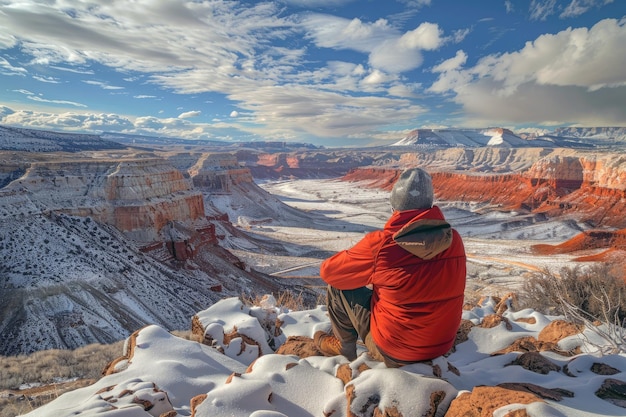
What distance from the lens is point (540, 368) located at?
3.81 metres

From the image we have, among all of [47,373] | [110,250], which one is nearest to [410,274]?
[47,373]

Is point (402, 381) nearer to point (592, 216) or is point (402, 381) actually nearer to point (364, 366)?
point (364, 366)

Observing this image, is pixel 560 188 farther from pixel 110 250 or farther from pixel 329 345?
pixel 329 345

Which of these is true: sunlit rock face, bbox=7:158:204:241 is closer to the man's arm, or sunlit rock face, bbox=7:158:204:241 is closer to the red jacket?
the man's arm

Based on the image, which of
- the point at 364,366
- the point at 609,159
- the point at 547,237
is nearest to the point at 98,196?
the point at 364,366

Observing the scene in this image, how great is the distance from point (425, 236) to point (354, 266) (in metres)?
0.79

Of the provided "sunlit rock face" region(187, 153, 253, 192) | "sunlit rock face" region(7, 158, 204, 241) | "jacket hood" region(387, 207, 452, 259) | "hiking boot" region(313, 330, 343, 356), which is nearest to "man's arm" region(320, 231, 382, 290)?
"jacket hood" region(387, 207, 452, 259)

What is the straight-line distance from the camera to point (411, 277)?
121 inches

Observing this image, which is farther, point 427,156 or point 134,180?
point 427,156

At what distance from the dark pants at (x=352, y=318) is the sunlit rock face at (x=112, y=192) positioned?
2225 cm

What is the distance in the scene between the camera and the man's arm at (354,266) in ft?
10.7

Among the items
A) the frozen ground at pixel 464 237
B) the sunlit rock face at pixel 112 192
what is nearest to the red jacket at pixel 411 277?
the sunlit rock face at pixel 112 192

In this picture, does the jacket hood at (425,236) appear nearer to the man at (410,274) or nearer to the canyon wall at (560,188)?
the man at (410,274)

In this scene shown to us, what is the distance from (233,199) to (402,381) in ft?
213
